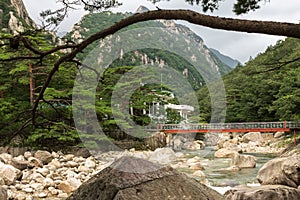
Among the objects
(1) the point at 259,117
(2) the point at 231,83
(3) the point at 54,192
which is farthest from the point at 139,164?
(2) the point at 231,83

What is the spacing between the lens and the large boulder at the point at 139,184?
2344mm

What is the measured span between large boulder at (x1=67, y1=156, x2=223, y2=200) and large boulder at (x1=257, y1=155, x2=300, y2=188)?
292 cm

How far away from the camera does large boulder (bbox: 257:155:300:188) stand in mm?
5102

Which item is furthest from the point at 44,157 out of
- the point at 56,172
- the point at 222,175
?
the point at 222,175

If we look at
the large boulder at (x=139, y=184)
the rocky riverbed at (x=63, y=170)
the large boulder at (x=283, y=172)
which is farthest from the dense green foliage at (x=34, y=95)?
the large boulder at (x=139, y=184)

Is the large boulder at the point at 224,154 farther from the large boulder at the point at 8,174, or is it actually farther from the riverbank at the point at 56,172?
the large boulder at the point at 8,174

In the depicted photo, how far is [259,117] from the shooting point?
Result: 66.8 ft

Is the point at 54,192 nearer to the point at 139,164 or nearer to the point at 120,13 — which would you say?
the point at 120,13

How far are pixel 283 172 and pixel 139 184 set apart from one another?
3.57 m

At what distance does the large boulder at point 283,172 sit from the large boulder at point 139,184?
2.92m

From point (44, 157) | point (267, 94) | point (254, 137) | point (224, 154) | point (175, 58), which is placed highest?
point (267, 94)

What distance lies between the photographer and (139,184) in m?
2.38

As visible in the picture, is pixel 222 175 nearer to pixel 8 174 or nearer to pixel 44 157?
pixel 44 157

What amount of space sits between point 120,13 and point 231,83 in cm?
2075
